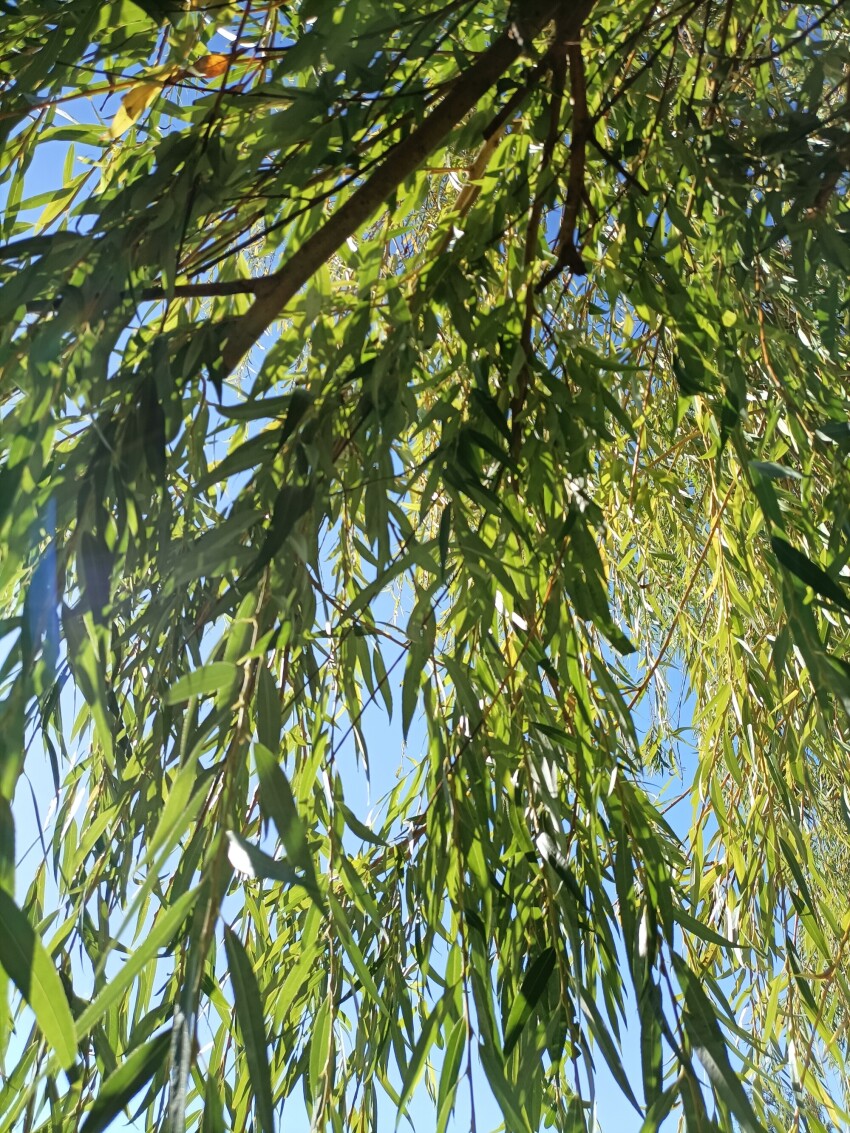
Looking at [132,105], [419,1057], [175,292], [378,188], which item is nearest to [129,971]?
[419,1057]

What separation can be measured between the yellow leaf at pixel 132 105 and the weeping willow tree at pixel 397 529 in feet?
0.08

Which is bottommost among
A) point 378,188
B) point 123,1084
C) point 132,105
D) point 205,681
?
point 123,1084

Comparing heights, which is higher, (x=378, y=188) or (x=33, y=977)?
(x=378, y=188)

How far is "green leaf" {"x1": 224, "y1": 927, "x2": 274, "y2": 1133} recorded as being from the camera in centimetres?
45

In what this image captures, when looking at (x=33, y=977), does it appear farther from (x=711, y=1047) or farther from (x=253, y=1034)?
(x=711, y=1047)

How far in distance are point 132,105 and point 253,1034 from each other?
2.42 ft

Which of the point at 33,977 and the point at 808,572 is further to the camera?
the point at 808,572

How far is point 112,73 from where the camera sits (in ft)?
2.32

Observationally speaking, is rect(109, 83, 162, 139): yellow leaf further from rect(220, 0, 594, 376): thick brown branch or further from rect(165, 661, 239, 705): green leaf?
rect(165, 661, 239, 705): green leaf

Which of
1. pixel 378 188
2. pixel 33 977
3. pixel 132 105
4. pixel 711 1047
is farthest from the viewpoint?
pixel 132 105

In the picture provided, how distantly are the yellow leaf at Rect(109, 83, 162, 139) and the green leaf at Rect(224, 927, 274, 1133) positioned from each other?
67 cm

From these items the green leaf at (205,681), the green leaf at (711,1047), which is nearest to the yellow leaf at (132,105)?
the green leaf at (205,681)

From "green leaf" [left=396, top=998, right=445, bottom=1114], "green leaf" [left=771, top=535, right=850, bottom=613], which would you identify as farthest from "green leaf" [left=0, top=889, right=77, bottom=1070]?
"green leaf" [left=771, top=535, right=850, bottom=613]

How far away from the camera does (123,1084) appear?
1.49ft
